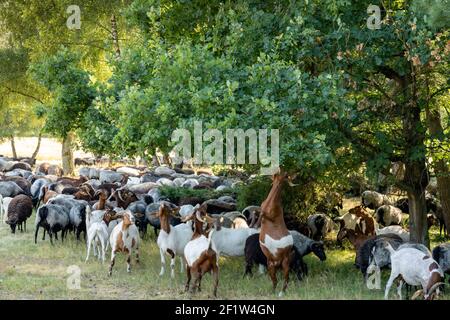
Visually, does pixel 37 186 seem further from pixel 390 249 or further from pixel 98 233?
pixel 390 249

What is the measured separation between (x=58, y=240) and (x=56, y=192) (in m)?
5.25

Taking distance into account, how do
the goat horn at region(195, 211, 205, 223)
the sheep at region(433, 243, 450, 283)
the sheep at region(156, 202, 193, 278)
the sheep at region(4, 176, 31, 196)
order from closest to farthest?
the goat horn at region(195, 211, 205, 223) → the sheep at region(433, 243, 450, 283) → the sheep at region(156, 202, 193, 278) → the sheep at region(4, 176, 31, 196)

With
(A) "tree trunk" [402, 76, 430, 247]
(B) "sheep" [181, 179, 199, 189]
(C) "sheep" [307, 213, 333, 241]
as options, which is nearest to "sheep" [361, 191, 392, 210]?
(B) "sheep" [181, 179, 199, 189]

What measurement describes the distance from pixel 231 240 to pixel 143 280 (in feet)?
6.13

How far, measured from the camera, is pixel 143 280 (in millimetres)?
14094

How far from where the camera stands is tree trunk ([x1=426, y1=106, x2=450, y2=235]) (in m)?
14.7

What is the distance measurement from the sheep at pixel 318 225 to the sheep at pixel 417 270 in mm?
6698

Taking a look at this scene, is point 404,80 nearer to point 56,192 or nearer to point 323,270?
point 323,270

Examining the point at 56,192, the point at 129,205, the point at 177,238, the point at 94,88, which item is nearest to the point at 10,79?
the point at 56,192

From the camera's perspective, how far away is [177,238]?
14.5 m

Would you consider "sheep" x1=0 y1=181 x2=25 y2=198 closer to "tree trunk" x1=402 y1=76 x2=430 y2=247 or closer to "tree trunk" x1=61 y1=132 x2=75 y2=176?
"tree trunk" x1=61 y1=132 x2=75 y2=176

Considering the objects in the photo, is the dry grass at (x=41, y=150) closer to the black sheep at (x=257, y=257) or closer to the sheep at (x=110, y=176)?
the sheep at (x=110, y=176)

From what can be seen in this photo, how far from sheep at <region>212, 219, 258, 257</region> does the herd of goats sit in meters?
0.02

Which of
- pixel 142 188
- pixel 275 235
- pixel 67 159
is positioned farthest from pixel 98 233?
pixel 67 159
